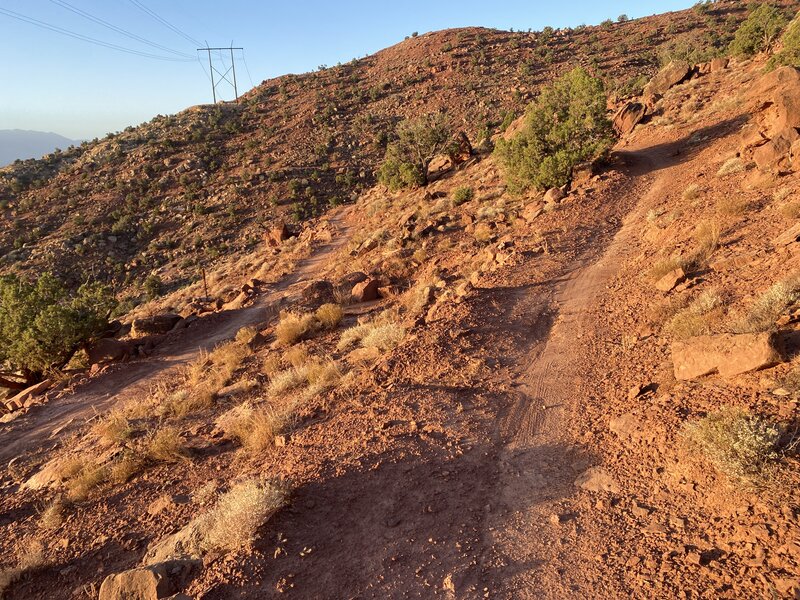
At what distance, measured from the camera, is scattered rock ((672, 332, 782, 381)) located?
4879mm

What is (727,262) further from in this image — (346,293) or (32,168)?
(32,168)

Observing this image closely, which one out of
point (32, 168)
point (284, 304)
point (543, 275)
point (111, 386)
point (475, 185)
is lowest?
point (111, 386)

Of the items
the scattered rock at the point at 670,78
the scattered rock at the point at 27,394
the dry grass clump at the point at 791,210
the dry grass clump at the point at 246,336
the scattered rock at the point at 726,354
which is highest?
the scattered rock at the point at 670,78

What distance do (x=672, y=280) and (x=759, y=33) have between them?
2902cm

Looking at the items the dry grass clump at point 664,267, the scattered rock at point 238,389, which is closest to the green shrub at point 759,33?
the dry grass clump at point 664,267

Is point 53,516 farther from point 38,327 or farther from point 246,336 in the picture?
point 38,327

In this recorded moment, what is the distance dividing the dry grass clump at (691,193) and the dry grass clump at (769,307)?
7.25 meters

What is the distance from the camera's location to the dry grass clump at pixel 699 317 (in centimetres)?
636

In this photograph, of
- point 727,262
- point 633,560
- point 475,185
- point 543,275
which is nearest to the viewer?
point 633,560

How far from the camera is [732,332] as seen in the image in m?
5.53

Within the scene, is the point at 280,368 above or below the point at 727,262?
below

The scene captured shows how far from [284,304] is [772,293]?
12825 mm

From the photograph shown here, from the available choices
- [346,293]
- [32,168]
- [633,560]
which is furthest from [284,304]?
[32,168]

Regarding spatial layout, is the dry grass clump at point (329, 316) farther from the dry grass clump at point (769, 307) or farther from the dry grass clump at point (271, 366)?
the dry grass clump at point (769, 307)
